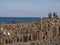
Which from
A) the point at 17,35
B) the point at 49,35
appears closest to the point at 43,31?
the point at 49,35

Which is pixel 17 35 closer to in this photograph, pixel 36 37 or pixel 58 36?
pixel 36 37

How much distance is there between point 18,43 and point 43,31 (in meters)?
2.83

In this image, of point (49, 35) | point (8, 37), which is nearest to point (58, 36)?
point (49, 35)

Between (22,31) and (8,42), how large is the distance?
3562mm

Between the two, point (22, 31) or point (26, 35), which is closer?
point (26, 35)

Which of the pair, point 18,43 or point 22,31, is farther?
point 22,31

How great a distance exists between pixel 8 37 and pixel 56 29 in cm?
435

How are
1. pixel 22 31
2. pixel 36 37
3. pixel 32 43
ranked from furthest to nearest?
pixel 22 31, pixel 36 37, pixel 32 43

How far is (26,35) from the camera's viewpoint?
24.2 meters

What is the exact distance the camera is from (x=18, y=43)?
22.9 meters

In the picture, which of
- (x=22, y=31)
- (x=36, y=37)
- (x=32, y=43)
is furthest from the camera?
(x=22, y=31)

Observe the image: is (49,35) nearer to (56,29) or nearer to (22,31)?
(56,29)

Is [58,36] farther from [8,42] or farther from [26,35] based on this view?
[8,42]

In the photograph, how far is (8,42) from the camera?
23.2 m
